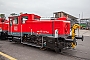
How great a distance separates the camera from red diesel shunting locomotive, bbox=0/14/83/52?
277 inches

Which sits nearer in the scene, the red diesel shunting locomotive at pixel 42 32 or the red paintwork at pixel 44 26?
the red diesel shunting locomotive at pixel 42 32

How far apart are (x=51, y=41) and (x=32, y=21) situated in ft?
8.41

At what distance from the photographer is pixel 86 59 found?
5.86 metres

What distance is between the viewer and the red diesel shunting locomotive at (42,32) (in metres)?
7.05

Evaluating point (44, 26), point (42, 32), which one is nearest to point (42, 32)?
point (42, 32)

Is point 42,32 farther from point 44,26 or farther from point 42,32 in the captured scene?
point 44,26

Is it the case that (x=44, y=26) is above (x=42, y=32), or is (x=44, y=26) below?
above

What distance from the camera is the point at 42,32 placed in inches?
318

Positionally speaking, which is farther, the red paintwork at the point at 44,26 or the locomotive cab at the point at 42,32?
the red paintwork at the point at 44,26

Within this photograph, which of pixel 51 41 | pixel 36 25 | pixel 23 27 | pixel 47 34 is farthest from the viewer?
pixel 23 27

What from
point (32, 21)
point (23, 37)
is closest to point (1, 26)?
point (23, 37)

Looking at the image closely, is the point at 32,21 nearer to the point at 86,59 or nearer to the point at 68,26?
the point at 68,26

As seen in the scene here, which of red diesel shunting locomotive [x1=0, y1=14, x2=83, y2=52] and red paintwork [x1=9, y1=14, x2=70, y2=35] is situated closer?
red diesel shunting locomotive [x1=0, y1=14, x2=83, y2=52]

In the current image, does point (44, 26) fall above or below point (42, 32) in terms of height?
above
